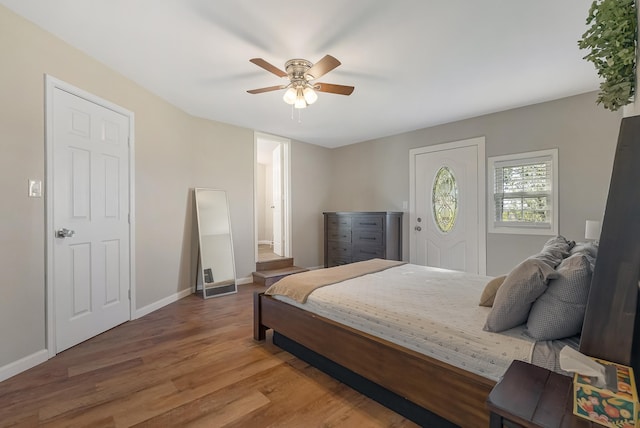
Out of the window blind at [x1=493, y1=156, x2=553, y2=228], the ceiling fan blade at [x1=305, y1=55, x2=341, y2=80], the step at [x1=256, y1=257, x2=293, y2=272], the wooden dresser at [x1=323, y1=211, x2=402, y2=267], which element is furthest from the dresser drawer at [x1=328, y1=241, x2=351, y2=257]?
the ceiling fan blade at [x1=305, y1=55, x2=341, y2=80]

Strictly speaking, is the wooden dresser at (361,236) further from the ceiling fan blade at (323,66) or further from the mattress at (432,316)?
the ceiling fan blade at (323,66)

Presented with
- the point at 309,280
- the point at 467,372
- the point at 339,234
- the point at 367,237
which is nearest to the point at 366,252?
the point at 367,237

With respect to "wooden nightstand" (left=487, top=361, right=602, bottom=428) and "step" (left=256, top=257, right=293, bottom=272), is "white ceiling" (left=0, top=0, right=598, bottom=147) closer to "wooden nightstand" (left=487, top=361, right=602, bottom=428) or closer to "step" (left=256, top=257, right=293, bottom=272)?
"wooden nightstand" (left=487, top=361, right=602, bottom=428)

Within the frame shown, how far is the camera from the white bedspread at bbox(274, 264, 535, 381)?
4.23ft

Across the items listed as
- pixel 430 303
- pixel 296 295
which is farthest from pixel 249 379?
pixel 430 303

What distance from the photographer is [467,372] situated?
4.28 feet

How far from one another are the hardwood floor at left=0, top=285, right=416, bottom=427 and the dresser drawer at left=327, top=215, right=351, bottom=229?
2.78m

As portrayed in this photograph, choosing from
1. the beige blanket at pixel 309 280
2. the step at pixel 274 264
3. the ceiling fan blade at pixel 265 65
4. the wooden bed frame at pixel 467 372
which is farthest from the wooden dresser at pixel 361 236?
the ceiling fan blade at pixel 265 65

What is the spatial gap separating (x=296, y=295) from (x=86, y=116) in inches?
93.9

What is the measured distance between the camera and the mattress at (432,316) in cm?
127

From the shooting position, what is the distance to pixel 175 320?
9.87 ft

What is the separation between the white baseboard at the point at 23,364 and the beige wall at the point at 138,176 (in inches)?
1.2

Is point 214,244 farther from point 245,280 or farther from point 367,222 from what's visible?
point 367,222

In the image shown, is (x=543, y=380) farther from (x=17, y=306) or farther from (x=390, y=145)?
(x=390, y=145)
